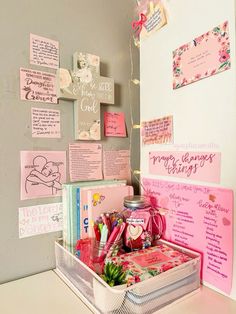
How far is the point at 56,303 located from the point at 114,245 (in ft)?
0.61

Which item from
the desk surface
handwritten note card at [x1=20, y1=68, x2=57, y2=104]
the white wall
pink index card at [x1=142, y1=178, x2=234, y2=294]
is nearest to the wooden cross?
handwritten note card at [x1=20, y1=68, x2=57, y2=104]

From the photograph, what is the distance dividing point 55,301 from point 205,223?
0.40 meters

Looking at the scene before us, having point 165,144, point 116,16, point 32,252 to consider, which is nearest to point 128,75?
point 116,16

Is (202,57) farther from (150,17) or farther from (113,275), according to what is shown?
(113,275)

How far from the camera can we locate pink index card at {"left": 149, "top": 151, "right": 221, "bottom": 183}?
1.92ft

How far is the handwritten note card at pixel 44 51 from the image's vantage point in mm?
673

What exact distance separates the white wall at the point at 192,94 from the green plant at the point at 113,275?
26 centimetres

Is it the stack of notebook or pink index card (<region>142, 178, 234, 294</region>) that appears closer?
pink index card (<region>142, 178, 234, 294</region>)

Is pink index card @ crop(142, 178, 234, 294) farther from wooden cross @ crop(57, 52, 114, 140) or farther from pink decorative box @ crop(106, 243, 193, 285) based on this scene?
wooden cross @ crop(57, 52, 114, 140)

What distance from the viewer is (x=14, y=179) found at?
65 centimetres

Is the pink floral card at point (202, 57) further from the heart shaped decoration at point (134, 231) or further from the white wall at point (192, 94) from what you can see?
the heart shaped decoration at point (134, 231)

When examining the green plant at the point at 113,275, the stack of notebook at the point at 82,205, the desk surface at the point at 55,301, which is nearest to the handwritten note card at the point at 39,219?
the stack of notebook at the point at 82,205

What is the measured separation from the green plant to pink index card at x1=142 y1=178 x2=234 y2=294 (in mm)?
224

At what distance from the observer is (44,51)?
2.26 feet
